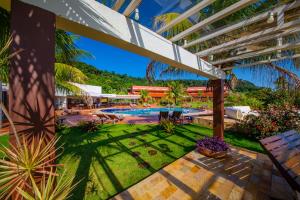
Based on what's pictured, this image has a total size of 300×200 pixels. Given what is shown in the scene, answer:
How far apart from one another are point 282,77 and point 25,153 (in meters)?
7.51

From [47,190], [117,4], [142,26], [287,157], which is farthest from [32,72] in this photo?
[287,157]

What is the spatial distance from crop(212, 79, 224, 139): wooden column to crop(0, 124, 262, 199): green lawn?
1272 mm

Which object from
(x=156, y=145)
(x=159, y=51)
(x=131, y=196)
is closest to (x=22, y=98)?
(x=159, y=51)

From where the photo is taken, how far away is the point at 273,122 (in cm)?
730

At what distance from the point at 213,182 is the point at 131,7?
4250 millimetres

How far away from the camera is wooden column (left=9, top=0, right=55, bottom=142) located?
1.58 m

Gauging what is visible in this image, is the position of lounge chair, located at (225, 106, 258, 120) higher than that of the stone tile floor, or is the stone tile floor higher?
lounge chair, located at (225, 106, 258, 120)

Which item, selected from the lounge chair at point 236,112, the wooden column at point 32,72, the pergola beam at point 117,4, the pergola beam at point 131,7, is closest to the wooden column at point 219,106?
the pergola beam at point 131,7

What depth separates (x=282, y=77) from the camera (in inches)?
229

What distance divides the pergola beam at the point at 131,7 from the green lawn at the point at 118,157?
282cm

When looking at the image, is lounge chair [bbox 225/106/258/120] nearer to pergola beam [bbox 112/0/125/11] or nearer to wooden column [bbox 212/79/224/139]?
wooden column [bbox 212/79/224/139]

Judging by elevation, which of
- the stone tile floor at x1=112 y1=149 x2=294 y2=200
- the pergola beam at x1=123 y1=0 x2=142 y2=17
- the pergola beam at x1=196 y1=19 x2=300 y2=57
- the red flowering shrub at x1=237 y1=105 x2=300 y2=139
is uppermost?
the pergola beam at x1=123 y1=0 x2=142 y2=17

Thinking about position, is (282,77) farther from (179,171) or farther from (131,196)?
(131,196)

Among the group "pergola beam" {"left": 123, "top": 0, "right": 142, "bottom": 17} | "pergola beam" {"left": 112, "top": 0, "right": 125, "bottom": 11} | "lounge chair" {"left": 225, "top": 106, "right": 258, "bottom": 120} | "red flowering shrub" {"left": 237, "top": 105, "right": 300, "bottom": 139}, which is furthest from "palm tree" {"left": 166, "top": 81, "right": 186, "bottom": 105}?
"pergola beam" {"left": 112, "top": 0, "right": 125, "bottom": 11}
